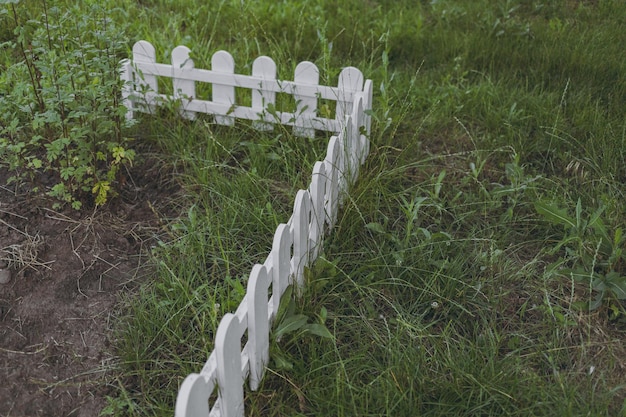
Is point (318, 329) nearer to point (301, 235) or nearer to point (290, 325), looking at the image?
point (290, 325)

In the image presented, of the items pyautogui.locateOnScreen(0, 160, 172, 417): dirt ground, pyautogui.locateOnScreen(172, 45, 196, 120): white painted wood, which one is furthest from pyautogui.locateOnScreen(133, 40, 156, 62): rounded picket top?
pyautogui.locateOnScreen(0, 160, 172, 417): dirt ground

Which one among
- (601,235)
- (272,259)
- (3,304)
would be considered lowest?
(3,304)

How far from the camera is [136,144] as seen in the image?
11.8ft

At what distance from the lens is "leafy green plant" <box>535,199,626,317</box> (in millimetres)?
2604

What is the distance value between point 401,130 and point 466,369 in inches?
67.5

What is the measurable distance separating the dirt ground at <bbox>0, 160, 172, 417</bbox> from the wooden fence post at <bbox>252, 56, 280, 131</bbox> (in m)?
0.63

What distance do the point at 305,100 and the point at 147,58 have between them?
0.88 meters

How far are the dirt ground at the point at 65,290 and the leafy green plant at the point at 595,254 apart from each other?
1596 mm

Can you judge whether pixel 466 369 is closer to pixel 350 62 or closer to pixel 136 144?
pixel 136 144

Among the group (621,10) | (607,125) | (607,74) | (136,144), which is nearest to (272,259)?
(136,144)

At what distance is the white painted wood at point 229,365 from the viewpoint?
1.83 meters

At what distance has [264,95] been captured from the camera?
143 inches

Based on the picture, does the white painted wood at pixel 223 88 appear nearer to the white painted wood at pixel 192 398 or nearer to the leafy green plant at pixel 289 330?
the leafy green plant at pixel 289 330

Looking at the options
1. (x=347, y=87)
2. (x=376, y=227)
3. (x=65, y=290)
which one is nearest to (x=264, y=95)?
(x=347, y=87)
